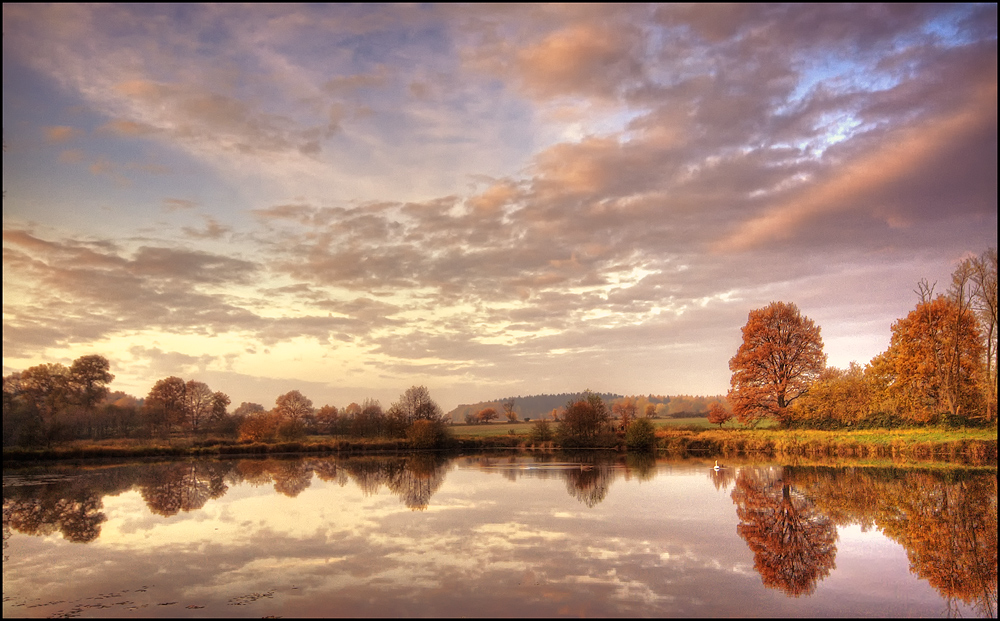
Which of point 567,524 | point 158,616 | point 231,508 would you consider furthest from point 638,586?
point 231,508

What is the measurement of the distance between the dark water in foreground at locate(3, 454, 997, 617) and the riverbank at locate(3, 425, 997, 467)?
6787 millimetres

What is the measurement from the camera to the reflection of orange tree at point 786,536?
10.8 metres

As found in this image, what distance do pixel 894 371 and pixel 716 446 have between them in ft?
41.7

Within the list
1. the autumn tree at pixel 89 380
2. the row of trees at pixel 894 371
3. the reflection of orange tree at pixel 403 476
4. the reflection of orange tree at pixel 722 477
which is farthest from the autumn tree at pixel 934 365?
the autumn tree at pixel 89 380

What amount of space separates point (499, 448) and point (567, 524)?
126ft

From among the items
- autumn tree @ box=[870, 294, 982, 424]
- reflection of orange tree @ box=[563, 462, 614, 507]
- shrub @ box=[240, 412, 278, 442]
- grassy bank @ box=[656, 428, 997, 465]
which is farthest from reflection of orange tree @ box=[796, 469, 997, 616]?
shrub @ box=[240, 412, 278, 442]

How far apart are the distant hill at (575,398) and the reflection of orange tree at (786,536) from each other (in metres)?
38.3

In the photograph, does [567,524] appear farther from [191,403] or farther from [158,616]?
[191,403]

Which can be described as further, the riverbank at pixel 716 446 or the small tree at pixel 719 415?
the small tree at pixel 719 415

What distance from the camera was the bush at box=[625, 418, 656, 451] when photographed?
1855 inches

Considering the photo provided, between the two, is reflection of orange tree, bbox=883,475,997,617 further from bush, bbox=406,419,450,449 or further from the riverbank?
bush, bbox=406,419,450,449

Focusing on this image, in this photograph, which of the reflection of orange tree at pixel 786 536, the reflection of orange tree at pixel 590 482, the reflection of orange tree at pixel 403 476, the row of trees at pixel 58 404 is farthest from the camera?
the row of trees at pixel 58 404

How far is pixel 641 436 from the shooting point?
47.2 m

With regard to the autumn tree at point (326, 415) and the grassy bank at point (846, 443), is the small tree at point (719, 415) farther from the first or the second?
the autumn tree at point (326, 415)
